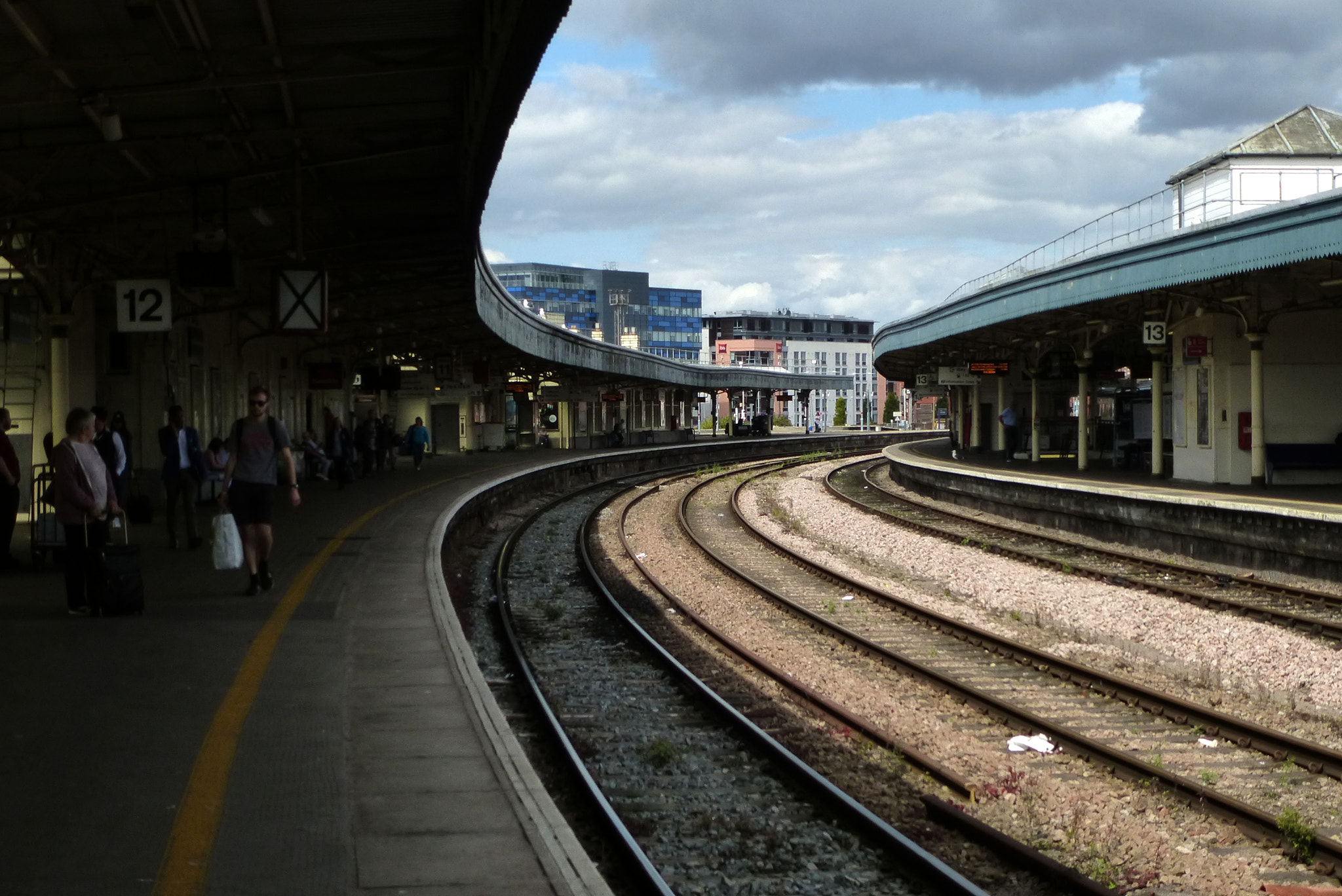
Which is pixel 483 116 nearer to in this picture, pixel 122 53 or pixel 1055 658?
pixel 122 53

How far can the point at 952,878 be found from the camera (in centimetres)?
571

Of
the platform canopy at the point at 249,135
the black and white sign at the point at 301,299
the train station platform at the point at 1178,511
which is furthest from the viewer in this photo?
the train station platform at the point at 1178,511

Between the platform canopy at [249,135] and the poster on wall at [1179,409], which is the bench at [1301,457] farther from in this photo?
the platform canopy at [249,135]

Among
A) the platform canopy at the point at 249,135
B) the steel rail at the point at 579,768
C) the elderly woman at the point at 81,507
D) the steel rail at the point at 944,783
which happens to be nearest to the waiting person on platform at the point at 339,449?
the platform canopy at the point at 249,135

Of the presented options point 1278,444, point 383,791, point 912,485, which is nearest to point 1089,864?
point 383,791

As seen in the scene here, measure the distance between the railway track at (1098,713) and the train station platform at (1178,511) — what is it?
215 inches

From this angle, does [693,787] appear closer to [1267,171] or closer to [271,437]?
[271,437]

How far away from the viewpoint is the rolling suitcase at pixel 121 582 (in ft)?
31.9

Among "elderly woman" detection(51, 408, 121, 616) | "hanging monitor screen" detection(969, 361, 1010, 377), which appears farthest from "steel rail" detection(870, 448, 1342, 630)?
"hanging monitor screen" detection(969, 361, 1010, 377)

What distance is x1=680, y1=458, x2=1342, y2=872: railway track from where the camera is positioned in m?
7.43

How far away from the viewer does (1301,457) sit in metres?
22.1

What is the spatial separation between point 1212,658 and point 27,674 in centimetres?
937

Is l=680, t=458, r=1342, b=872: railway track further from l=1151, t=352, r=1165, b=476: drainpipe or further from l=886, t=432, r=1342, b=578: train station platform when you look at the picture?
l=1151, t=352, r=1165, b=476: drainpipe

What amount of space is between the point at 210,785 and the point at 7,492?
24.8 ft
